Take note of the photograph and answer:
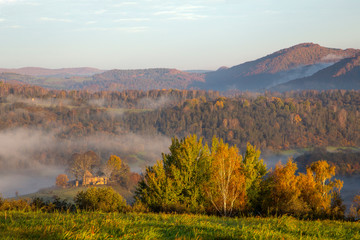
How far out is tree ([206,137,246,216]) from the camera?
4219 centimetres

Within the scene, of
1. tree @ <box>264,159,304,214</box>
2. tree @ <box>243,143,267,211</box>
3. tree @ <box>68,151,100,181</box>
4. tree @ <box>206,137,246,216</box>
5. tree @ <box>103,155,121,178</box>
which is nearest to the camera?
tree @ <box>206,137,246,216</box>

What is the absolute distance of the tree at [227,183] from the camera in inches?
1661

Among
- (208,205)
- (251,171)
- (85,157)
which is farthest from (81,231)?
(85,157)

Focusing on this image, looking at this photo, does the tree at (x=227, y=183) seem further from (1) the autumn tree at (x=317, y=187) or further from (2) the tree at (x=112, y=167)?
(2) the tree at (x=112, y=167)

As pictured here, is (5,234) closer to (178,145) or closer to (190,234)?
(190,234)

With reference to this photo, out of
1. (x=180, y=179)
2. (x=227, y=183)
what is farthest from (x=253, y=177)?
(x=180, y=179)

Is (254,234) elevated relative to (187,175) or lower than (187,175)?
elevated

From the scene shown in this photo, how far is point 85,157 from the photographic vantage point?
167m

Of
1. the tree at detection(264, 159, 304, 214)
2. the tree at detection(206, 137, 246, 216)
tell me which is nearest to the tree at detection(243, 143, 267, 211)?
the tree at detection(264, 159, 304, 214)

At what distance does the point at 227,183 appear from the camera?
42375 millimetres

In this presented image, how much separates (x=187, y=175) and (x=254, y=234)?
35413 mm

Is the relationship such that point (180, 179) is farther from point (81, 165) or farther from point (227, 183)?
point (81, 165)

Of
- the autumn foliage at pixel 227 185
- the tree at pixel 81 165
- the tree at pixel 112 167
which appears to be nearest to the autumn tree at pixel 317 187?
the autumn foliage at pixel 227 185

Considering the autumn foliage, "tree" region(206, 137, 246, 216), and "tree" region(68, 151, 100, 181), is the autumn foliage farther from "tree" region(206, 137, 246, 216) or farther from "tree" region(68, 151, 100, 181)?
"tree" region(68, 151, 100, 181)
